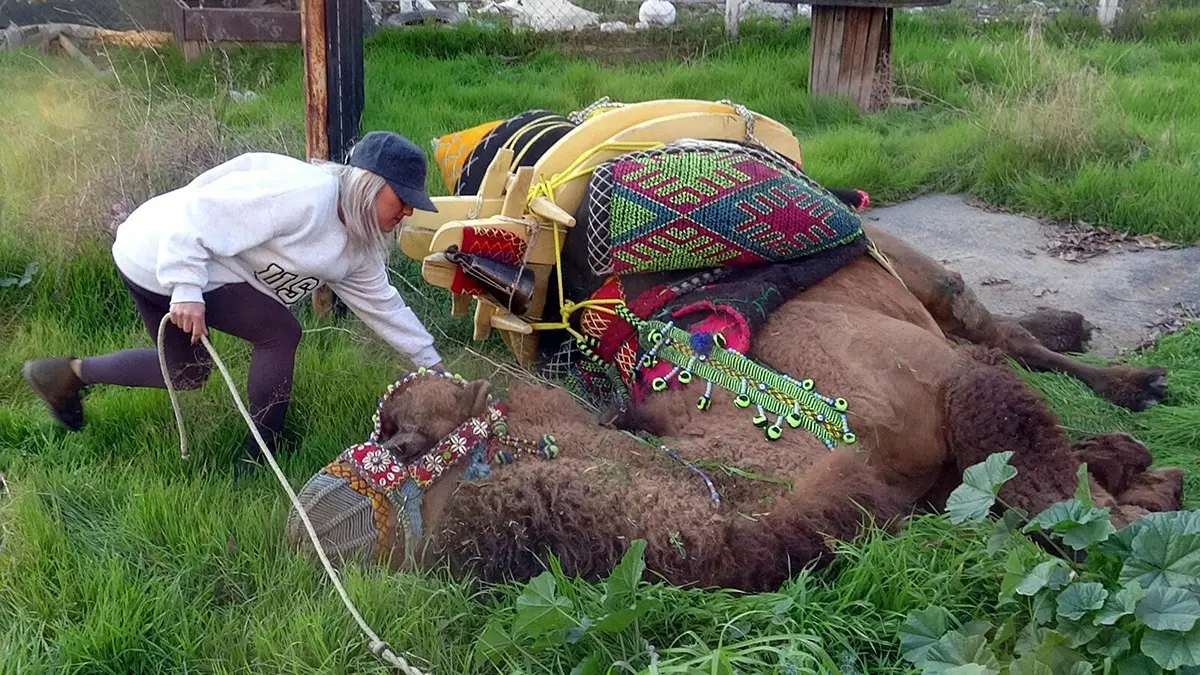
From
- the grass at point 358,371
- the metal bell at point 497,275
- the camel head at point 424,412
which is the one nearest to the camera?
the grass at point 358,371

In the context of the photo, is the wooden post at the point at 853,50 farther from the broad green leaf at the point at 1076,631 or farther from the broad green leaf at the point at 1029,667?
the broad green leaf at the point at 1029,667

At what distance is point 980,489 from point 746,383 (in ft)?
2.35

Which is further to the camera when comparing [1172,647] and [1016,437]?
[1016,437]

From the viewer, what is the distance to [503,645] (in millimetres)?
2314

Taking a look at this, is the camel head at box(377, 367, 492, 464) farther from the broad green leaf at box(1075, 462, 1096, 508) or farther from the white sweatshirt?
the broad green leaf at box(1075, 462, 1096, 508)

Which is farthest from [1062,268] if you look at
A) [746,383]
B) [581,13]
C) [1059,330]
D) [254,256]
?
[581,13]

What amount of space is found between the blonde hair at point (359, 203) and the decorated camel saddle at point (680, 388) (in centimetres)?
20

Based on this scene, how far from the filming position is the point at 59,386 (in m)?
3.43

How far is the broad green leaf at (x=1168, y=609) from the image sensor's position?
6.29ft

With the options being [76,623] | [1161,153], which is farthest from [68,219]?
[1161,153]

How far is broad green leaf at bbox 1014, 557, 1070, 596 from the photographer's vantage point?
212 cm

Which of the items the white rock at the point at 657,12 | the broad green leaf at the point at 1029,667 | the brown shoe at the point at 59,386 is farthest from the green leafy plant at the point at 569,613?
the white rock at the point at 657,12

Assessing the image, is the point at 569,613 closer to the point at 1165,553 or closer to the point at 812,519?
the point at 812,519

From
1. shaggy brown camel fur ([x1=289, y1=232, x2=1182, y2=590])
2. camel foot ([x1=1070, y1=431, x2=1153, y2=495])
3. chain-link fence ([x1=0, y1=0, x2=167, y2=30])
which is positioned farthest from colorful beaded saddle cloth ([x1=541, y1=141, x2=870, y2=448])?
chain-link fence ([x1=0, y1=0, x2=167, y2=30])
